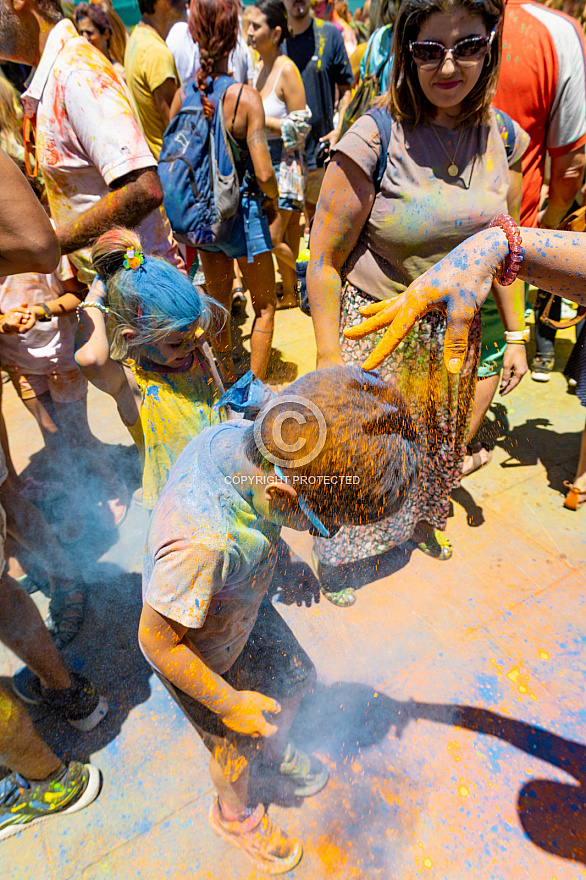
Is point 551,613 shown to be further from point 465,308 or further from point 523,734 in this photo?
point 465,308

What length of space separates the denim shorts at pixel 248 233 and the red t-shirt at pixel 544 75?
1444mm

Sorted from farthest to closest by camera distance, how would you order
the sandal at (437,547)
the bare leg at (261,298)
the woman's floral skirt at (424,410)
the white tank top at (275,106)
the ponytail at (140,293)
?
1. the white tank top at (275,106)
2. the bare leg at (261,298)
3. the sandal at (437,547)
4. the ponytail at (140,293)
5. the woman's floral skirt at (424,410)

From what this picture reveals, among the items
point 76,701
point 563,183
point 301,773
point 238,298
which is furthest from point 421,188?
point 238,298

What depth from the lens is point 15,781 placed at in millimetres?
1733

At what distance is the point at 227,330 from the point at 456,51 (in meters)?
1.86

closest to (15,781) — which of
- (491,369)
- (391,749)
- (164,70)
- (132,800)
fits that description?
(132,800)

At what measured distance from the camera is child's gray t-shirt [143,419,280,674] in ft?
3.93

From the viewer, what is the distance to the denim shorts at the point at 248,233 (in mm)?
3178

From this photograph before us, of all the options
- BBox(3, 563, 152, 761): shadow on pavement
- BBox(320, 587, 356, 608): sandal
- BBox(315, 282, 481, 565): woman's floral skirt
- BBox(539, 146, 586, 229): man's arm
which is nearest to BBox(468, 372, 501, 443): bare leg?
BBox(315, 282, 481, 565): woman's floral skirt

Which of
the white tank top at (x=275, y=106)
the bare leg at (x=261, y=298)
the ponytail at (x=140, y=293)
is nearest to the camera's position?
the ponytail at (x=140, y=293)

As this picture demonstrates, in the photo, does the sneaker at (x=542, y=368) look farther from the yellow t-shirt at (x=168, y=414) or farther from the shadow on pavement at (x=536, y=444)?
the yellow t-shirt at (x=168, y=414)

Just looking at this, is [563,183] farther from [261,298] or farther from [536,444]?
[261,298]

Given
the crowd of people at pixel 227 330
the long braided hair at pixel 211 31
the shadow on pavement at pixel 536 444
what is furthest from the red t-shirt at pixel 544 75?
the shadow on pavement at pixel 536 444

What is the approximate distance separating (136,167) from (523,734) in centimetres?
272
